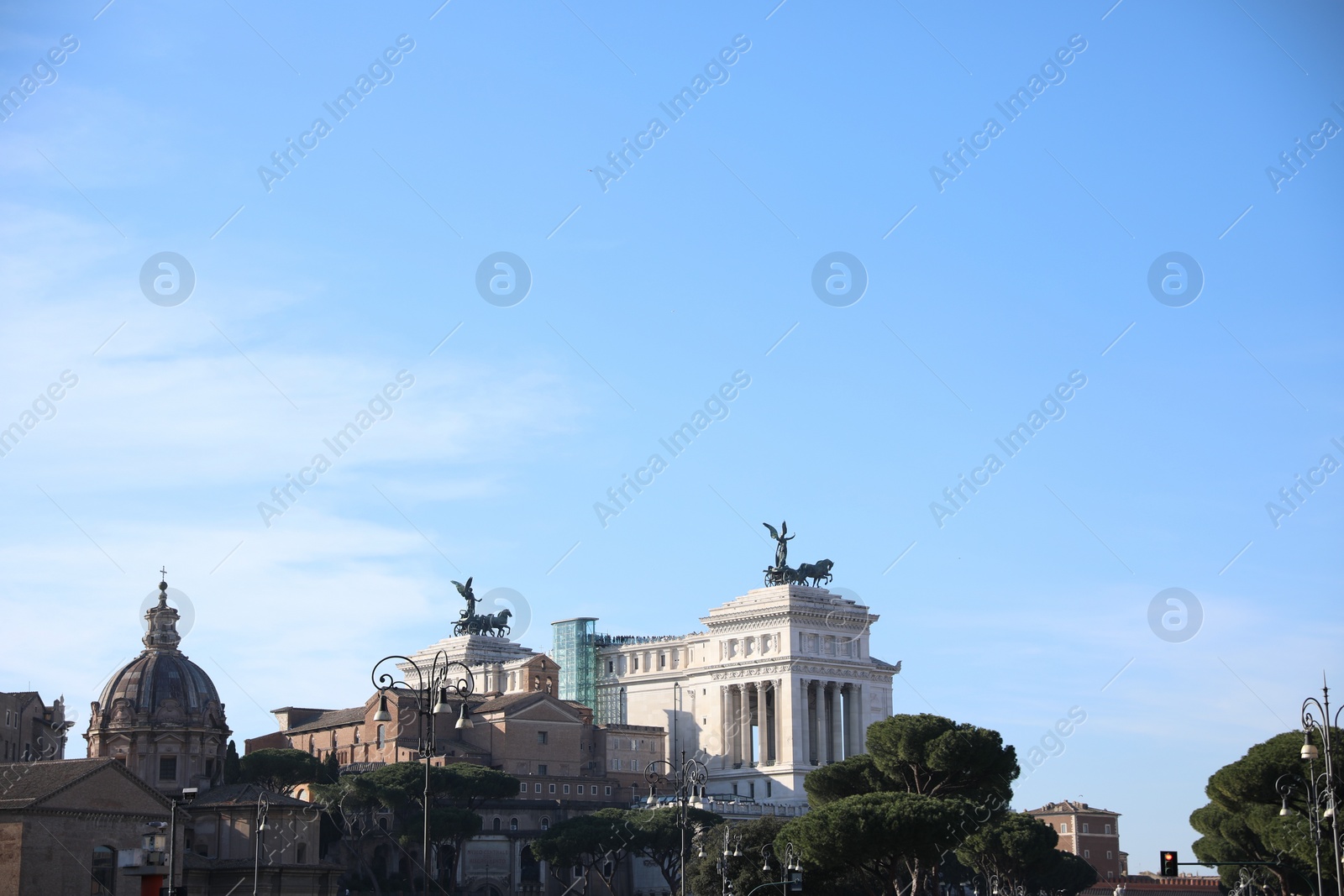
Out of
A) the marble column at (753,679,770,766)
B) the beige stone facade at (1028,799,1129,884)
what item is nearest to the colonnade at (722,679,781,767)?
the marble column at (753,679,770,766)

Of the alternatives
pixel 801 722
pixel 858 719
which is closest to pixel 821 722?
pixel 801 722

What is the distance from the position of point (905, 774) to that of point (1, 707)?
61739 mm

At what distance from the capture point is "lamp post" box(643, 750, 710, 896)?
69250 mm

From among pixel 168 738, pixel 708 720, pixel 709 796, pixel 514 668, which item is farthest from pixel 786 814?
pixel 168 738

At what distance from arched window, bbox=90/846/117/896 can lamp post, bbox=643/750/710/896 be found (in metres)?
26.9

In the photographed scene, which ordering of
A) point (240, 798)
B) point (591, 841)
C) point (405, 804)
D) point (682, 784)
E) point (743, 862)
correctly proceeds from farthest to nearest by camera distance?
point (405, 804), point (591, 841), point (240, 798), point (743, 862), point (682, 784)

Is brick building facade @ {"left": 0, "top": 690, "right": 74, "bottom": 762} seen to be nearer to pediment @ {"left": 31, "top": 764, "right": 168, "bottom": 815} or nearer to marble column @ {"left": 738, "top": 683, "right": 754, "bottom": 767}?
pediment @ {"left": 31, "top": 764, "right": 168, "bottom": 815}

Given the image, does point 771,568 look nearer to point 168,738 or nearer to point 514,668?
point 514,668

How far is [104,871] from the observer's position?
86.6 metres

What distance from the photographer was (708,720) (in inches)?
5915

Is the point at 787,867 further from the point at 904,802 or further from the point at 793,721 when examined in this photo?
the point at 793,721

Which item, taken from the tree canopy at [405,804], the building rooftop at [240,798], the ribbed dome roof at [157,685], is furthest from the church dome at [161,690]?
the tree canopy at [405,804]

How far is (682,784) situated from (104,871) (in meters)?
32.2

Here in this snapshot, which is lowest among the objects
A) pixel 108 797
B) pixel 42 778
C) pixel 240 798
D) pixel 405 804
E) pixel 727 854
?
pixel 727 854
